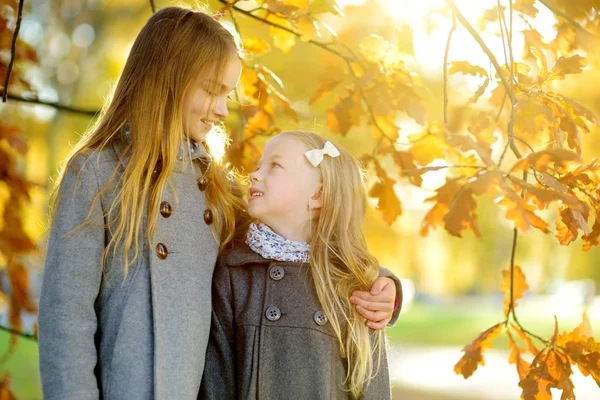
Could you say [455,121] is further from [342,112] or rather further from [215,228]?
[215,228]

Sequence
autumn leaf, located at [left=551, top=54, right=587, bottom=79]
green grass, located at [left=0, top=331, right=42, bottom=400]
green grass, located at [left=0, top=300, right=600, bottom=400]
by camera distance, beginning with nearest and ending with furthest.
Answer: autumn leaf, located at [left=551, top=54, right=587, bottom=79] < green grass, located at [left=0, top=331, right=42, bottom=400] < green grass, located at [left=0, top=300, right=600, bottom=400]

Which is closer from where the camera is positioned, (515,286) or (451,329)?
(515,286)

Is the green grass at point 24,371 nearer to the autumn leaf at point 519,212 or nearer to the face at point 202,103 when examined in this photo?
the face at point 202,103

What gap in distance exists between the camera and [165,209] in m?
2.03

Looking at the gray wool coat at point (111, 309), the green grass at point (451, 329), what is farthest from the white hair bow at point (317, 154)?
the green grass at point (451, 329)

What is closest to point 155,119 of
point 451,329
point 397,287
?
point 397,287

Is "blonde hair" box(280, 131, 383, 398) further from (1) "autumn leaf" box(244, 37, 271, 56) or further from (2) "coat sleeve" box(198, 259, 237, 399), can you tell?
(1) "autumn leaf" box(244, 37, 271, 56)

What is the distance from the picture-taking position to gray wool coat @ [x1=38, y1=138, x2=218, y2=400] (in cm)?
179

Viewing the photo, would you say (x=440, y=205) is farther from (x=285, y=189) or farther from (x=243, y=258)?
(x=243, y=258)

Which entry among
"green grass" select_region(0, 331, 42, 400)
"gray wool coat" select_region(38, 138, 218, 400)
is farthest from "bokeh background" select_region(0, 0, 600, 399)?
"gray wool coat" select_region(38, 138, 218, 400)

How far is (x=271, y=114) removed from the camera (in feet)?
8.96

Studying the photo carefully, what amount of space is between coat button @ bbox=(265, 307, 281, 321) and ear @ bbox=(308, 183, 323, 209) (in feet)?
1.17

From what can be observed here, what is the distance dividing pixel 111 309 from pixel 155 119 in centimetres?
56

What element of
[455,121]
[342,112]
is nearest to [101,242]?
[342,112]
